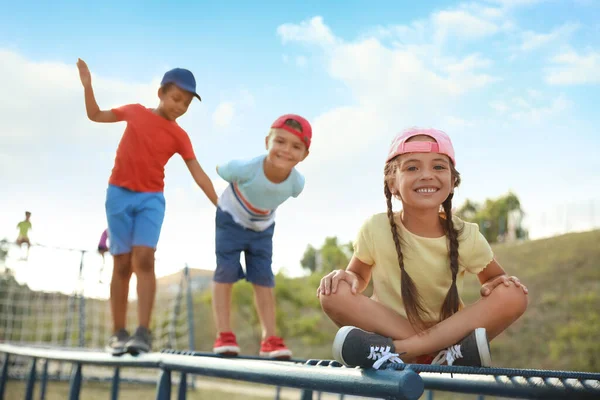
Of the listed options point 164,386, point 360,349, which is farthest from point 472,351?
point 164,386

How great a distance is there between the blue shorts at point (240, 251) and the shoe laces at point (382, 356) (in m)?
1.62

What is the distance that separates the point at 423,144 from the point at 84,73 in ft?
5.90

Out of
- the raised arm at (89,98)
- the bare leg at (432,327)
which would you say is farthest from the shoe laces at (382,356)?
the raised arm at (89,98)

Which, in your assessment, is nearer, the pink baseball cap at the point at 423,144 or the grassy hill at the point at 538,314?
the pink baseball cap at the point at 423,144

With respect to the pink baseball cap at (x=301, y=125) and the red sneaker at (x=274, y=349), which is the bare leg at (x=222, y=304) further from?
the pink baseball cap at (x=301, y=125)

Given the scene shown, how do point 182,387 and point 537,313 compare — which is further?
point 537,313

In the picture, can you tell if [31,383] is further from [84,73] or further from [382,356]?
[382,356]

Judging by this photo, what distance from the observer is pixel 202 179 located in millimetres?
3014

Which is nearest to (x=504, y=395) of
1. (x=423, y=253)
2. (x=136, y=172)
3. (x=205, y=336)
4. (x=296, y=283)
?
(x=423, y=253)

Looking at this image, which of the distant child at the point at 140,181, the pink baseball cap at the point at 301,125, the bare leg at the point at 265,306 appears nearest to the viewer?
the pink baseball cap at the point at 301,125

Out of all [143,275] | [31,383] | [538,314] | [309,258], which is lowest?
[31,383]

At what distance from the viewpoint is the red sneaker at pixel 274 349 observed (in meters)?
2.83

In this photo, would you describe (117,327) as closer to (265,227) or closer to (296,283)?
(265,227)

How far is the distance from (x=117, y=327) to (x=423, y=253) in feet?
5.73
